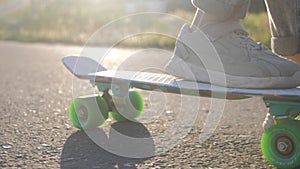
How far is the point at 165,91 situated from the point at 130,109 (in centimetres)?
52

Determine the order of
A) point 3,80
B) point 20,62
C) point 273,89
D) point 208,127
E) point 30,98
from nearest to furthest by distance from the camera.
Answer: point 273,89 → point 208,127 → point 30,98 → point 3,80 → point 20,62

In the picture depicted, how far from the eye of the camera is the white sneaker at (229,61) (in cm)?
201

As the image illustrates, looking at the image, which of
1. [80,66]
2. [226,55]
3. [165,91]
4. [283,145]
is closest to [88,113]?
[80,66]

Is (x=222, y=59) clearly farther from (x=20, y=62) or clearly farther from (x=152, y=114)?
(x=20, y=62)

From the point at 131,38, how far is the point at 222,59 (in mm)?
6777

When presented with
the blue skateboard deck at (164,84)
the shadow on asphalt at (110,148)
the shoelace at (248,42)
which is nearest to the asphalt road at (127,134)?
the shadow on asphalt at (110,148)

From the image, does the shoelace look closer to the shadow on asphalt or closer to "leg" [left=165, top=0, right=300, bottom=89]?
"leg" [left=165, top=0, right=300, bottom=89]

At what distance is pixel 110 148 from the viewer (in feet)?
7.01

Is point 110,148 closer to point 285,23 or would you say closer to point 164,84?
point 164,84

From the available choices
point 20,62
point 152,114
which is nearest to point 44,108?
point 152,114

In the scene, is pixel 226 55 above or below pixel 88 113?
above

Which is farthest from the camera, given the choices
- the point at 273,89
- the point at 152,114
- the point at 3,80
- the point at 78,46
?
the point at 78,46

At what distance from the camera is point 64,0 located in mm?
25078

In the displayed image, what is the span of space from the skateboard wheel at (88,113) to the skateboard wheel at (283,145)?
92 centimetres
